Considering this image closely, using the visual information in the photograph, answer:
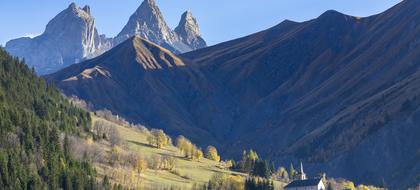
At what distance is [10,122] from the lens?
200 metres

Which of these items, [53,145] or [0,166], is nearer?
[0,166]

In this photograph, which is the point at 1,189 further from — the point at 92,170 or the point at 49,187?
the point at 92,170

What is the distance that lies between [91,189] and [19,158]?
1619 centimetres

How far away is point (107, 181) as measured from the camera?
644 feet

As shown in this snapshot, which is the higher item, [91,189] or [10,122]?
[10,122]

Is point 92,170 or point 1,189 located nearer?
point 1,189

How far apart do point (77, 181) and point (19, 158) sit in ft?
42.1

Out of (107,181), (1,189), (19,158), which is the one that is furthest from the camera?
(107,181)

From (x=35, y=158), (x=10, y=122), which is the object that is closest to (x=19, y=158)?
(x=35, y=158)

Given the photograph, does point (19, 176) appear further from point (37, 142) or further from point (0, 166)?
point (37, 142)

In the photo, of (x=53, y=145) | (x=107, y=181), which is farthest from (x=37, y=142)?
(x=107, y=181)

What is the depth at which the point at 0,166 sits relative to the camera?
17538 cm

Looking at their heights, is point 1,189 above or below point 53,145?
below

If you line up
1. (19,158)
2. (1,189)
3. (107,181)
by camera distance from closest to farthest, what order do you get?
(1,189) → (19,158) → (107,181)
